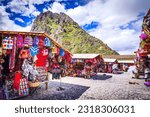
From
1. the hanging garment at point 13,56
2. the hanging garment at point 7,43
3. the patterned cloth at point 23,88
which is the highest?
the hanging garment at point 7,43

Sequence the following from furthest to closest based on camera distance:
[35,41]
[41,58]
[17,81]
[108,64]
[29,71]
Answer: [108,64] → [41,58] → [35,41] → [29,71] → [17,81]

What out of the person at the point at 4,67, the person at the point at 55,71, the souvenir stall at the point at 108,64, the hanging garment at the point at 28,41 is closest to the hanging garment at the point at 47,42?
the hanging garment at the point at 28,41

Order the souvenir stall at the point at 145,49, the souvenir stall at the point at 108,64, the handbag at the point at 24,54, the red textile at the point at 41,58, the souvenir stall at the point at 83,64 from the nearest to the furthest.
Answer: the handbag at the point at 24,54 < the red textile at the point at 41,58 < the souvenir stall at the point at 145,49 < the souvenir stall at the point at 83,64 < the souvenir stall at the point at 108,64

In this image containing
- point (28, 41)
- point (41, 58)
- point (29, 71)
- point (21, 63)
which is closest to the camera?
point (29, 71)

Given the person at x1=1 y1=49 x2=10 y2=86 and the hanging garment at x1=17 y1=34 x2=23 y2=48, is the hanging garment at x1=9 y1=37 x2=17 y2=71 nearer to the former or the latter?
the hanging garment at x1=17 y1=34 x2=23 y2=48

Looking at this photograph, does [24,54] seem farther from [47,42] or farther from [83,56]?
[83,56]

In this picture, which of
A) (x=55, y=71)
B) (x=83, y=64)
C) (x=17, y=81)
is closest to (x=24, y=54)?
(x=17, y=81)

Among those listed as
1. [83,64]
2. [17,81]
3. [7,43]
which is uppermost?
[7,43]

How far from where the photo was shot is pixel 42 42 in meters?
6.23

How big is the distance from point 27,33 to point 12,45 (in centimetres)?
54

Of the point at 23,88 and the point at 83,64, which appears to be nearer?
the point at 23,88

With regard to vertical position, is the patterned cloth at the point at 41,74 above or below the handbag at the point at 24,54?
below

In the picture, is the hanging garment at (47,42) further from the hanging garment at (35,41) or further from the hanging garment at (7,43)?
the hanging garment at (7,43)

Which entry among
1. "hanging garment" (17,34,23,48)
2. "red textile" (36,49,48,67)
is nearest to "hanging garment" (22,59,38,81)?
"hanging garment" (17,34,23,48)
